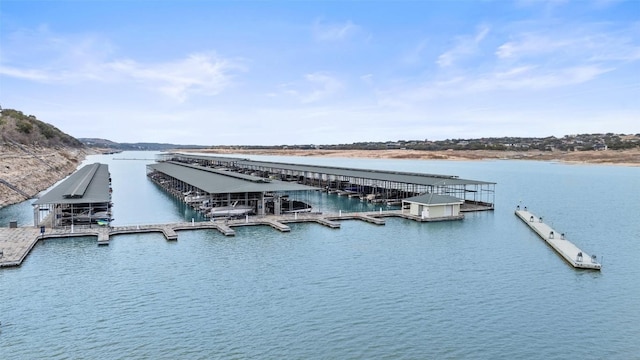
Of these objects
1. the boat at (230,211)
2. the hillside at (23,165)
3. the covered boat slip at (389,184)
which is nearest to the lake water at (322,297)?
the boat at (230,211)

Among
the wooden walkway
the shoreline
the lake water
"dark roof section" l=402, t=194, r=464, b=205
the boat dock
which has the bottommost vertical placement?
the lake water

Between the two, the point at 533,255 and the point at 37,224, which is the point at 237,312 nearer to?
the point at 533,255

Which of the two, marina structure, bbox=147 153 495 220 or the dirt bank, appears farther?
the dirt bank

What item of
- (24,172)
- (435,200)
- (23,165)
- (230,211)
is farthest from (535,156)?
(24,172)

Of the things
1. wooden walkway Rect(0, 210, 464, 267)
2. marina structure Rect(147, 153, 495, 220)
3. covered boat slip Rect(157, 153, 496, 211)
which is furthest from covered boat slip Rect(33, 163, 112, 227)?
covered boat slip Rect(157, 153, 496, 211)

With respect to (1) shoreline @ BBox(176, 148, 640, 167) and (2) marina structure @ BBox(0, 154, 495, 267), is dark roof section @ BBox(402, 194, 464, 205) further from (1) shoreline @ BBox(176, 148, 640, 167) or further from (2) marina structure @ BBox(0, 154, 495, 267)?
(1) shoreline @ BBox(176, 148, 640, 167)

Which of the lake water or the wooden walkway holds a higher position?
Answer: the wooden walkway
